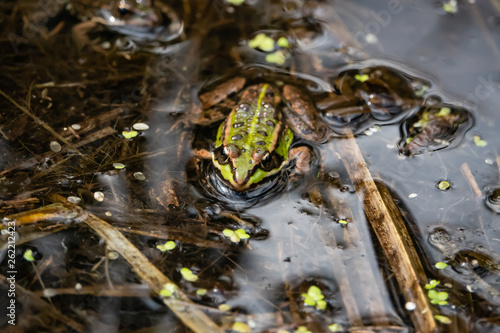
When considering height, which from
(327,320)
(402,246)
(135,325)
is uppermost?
(402,246)

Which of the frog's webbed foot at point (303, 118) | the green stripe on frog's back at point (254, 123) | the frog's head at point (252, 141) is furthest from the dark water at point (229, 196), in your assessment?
the green stripe on frog's back at point (254, 123)

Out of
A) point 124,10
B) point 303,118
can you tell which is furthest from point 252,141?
point 124,10

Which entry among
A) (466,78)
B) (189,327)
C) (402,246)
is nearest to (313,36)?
(466,78)

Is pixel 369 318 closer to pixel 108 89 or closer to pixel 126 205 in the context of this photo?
pixel 126 205

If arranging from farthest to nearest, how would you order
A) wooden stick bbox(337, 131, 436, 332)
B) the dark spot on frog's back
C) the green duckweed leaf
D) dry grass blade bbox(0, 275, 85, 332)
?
the dark spot on frog's back, the green duckweed leaf, wooden stick bbox(337, 131, 436, 332), dry grass blade bbox(0, 275, 85, 332)

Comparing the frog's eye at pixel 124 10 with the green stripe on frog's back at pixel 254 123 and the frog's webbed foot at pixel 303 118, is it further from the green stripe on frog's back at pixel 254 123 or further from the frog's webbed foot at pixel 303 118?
the frog's webbed foot at pixel 303 118

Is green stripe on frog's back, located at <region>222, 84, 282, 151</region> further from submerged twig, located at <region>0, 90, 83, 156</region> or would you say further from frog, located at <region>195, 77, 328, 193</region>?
submerged twig, located at <region>0, 90, 83, 156</region>

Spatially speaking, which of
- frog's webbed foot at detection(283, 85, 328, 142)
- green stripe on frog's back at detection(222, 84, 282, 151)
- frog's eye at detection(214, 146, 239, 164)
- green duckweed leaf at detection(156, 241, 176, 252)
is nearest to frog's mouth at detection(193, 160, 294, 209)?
frog's eye at detection(214, 146, 239, 164)

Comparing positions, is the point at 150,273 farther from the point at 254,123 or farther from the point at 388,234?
the point at 388,234
